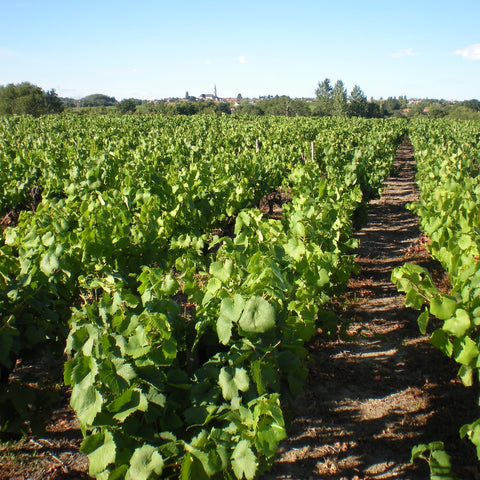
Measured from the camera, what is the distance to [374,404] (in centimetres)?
369

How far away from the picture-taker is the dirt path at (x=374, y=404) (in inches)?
121

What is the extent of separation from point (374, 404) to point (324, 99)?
6630 cm

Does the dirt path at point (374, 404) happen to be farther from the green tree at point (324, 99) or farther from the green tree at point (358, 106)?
the green tree at point (324, 99)

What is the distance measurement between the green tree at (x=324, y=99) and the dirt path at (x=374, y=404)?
2346 inches

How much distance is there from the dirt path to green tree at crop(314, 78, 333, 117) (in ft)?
196

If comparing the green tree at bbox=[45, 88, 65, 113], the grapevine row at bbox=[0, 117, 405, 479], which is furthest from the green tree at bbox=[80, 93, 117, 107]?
the grapevine row at bbox=[0, 117, 405, 479]

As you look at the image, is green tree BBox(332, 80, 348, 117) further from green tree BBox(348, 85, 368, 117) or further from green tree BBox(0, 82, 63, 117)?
green tree BBox(0, 82, 63, 117)

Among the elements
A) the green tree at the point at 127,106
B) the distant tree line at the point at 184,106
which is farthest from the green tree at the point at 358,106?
the green tree at the point at 127,106

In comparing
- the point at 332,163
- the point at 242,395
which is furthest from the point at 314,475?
the point at 332,163

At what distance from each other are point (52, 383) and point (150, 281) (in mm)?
2094

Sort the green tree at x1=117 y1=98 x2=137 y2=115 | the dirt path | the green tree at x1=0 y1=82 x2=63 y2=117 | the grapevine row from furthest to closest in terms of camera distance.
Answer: the green tree at x1=117 y1=98 x2=137 y2=115, the green tree at x1=0 y1=82 x2=63 y2=117, the dirt path, the grapevine row

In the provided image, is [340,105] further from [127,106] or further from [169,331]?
[169,331]

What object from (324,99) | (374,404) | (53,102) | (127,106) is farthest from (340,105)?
(374,404)

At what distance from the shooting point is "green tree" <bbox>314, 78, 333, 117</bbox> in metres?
62.7
